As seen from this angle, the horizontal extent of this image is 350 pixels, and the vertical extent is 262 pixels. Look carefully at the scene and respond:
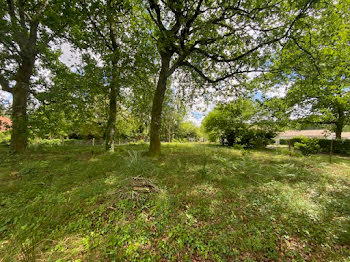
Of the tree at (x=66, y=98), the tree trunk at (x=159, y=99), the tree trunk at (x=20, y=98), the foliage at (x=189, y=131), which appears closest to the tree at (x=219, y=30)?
the tree trunk at (x=159, y=99)

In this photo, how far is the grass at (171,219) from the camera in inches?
59.5

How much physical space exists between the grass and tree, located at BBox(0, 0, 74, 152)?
300 centimetres

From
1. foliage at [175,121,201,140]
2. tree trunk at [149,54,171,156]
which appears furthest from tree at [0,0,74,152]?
foliage at [175,121,201,140]

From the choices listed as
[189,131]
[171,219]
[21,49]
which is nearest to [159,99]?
[171,219]

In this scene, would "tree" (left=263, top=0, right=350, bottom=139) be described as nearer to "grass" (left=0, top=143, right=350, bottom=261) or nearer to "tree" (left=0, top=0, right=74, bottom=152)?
"grass" (left=0, top=143, right=350, bottom=261)

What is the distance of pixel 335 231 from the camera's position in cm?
183

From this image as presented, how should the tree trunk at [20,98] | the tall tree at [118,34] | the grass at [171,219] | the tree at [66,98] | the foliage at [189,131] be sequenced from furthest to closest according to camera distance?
the foliage at [189,131] < the tree trunk at [20,98] < the tree at [66,98] < the tall tree at [118,34] < the grass at [171,219]

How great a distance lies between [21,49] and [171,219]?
325 inches

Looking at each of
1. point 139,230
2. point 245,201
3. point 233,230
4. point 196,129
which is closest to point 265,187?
point 245,201

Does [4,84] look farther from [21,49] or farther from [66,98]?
[66,98]

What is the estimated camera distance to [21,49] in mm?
4875

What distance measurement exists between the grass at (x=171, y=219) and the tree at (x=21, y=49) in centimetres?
300

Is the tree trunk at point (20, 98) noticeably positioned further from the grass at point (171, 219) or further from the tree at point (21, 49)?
the grass at point (171, 219)

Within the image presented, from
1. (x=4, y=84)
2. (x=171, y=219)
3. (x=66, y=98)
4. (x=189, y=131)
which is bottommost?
(x=171, y=219)
